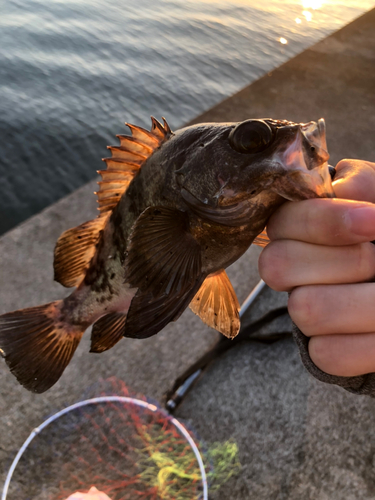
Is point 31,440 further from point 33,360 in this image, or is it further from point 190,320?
point 190,320

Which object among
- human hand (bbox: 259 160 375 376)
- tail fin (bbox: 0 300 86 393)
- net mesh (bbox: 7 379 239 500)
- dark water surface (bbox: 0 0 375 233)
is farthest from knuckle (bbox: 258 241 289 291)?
dark water surface (bbox: 0 0 375 233)

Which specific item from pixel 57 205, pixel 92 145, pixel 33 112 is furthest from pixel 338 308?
pixel 33 112

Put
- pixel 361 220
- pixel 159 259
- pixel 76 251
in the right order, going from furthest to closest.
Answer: pixel 76 251 → pixel 159 259 → pixel 361 220

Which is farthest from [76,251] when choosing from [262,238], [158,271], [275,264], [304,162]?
[304,162]

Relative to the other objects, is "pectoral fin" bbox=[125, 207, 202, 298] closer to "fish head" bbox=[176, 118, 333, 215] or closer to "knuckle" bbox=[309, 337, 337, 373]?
"fish head" bbox=[176, 118, 333, 215]

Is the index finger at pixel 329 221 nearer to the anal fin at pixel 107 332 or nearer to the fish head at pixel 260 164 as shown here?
the fish head at pixel 260 164

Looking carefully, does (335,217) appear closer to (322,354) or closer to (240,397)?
(322,354)
